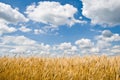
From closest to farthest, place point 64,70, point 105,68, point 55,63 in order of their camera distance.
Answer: point 64,70 < point 105,68 < point 55,63

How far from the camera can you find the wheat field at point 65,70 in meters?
9.10

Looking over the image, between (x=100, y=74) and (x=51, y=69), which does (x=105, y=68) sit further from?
(x=51, y=69)

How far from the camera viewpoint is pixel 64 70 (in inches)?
381

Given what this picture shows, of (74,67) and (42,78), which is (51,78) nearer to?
(42,78)

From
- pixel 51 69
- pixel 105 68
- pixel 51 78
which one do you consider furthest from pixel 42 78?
pixel 105 68

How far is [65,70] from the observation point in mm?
9773

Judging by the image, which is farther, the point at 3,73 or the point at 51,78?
the point at 3,73

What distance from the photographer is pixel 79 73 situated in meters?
9.40

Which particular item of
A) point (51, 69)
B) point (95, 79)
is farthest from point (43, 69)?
point (95, 79)

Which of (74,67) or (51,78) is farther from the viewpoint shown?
(74,67)

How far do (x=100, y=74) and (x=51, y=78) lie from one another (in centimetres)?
177

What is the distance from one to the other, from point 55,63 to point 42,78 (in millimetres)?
2383

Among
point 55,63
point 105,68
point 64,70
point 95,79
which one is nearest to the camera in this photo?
point 95,79

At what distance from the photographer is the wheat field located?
9.10 metres
